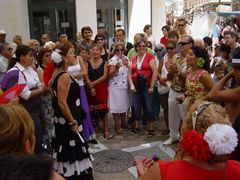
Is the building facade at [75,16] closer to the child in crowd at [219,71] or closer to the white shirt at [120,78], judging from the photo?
the white shirt at [120,78]

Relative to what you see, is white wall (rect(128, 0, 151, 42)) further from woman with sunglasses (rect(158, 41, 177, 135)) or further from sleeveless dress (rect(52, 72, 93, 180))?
sleeveless dress (rect(52, 72, 93, 180))

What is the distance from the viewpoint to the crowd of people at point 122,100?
74.5 inches

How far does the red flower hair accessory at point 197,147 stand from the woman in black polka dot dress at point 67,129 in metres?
2.17

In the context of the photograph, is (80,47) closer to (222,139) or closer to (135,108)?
(135,108)

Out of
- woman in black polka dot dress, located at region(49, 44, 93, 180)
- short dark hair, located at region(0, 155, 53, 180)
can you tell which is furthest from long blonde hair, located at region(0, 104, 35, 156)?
woman in black polka dot dress, located at region(49, 44, 93, 180)

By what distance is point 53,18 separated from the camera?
1257 centimetres

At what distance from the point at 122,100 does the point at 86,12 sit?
669cm

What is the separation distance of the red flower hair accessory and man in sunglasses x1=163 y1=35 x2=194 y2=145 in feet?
9.96

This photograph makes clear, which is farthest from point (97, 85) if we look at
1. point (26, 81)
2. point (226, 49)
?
point (226, 49)

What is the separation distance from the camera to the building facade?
35.3 feet

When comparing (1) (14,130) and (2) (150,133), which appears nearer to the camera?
(1) (14,130)

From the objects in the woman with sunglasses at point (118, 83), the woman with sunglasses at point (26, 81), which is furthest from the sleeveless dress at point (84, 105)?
the woman with sunglasses at point (26, 81)

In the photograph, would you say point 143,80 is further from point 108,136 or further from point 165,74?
point 108,136

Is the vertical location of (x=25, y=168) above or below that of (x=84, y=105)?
above
